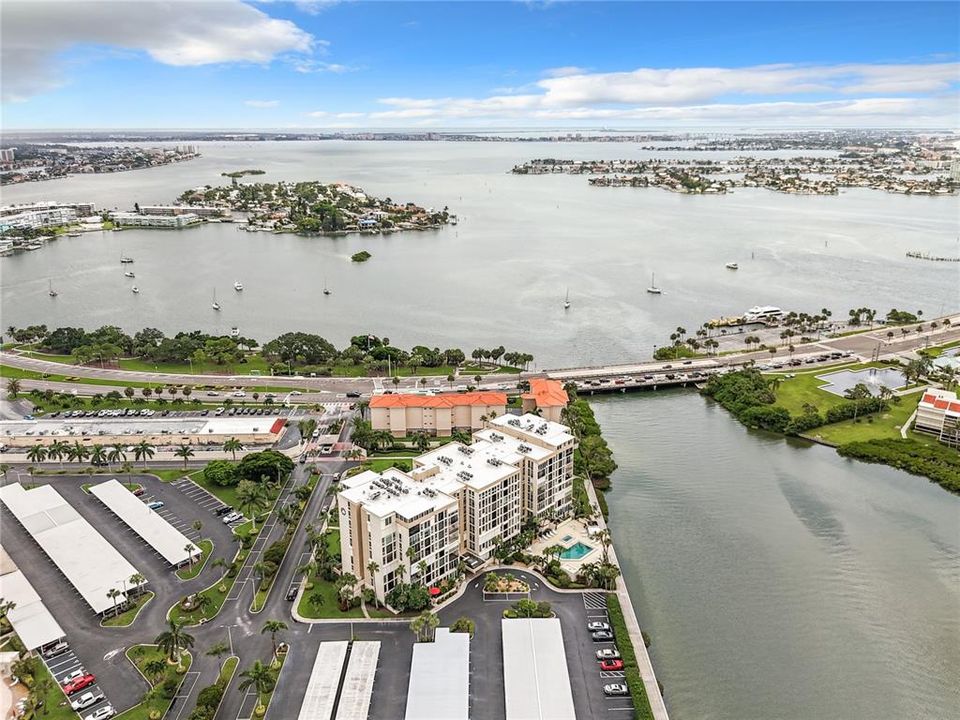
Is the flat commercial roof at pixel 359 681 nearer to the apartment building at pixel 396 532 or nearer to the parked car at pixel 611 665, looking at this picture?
the apartment building at pixel 396 532

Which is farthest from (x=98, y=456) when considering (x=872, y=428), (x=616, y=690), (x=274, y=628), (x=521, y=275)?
(x=521, y=275)

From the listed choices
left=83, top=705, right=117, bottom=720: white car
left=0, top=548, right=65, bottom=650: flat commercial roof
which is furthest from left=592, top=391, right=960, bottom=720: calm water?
left=0, top=548, right=65, bottom=650: flat commercial roof

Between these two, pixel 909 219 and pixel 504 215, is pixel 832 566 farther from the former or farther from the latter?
pixel 909 219

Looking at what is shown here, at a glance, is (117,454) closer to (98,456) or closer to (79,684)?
(98,456)

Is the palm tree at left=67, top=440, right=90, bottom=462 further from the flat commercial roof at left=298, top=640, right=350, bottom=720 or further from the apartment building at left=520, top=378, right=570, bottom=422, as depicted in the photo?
the apartment building at left=520, top=378, right=570, bottom=422

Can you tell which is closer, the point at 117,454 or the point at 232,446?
the point at 117,454

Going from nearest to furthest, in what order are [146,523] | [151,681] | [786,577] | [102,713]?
[102,713], [151,681], [786,577], [146,523]
